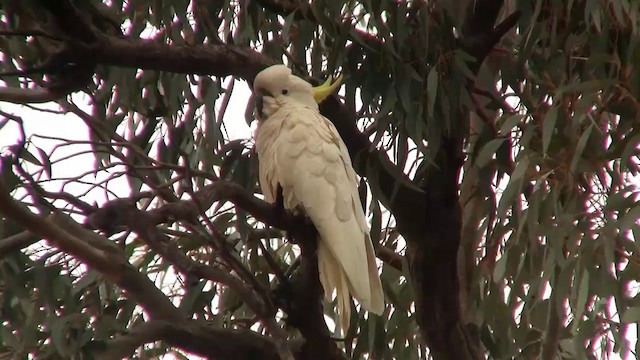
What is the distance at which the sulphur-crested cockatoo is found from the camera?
1.81m

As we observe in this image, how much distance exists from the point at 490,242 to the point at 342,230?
0.54m

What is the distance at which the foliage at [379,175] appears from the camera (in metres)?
1.63

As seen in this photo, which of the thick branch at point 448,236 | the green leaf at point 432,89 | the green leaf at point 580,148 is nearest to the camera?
the green leaf at point 580,148

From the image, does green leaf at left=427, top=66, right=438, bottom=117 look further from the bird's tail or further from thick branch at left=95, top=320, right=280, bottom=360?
thick branch at left=95, top=320, right=280, bottom=360

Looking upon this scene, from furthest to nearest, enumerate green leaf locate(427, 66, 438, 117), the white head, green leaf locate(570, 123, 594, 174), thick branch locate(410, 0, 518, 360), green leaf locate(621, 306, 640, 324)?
the white head → thick branch locate(410, 0, 518, 360) → green leaf locate(427, 66, 438, 117) → green leaf locate(570, 123, 594, 174) → green leaf locate(621, 306, 640, 324)

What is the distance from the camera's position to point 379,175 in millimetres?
2002

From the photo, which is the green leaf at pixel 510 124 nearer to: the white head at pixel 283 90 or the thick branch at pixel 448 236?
the thick branch at pixel 448 236

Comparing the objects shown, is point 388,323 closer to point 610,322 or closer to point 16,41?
point 610,322

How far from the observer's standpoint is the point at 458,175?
6.52ft

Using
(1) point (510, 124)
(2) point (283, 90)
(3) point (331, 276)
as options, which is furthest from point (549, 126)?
(2) point (283, 90)

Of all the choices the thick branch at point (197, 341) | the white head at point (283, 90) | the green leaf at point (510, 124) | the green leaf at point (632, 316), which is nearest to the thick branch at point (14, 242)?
the thick branch at point (197, 341)

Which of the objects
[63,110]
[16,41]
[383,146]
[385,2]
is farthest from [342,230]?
[16,41]

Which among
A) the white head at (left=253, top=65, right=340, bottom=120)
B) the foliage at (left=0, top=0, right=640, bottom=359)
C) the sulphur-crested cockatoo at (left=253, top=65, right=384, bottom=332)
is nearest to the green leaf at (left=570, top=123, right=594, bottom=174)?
the foliage at (left=0, top=0, right=640, bottom=359)

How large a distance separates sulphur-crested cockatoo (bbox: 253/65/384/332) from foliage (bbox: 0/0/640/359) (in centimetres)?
7
